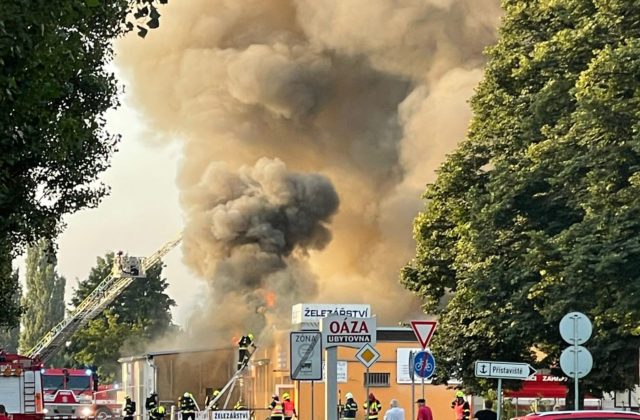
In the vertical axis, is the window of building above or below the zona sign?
below

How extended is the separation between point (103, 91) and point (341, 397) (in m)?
29.1

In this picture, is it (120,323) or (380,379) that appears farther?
(120,323)

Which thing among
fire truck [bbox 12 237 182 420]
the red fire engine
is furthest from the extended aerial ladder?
the red fire engine

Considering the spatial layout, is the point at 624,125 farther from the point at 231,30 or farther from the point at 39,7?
the point at 231,30

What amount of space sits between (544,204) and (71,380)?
20543 millimetres

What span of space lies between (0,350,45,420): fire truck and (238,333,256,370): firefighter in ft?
68.9

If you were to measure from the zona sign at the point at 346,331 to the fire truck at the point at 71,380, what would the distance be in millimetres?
11739

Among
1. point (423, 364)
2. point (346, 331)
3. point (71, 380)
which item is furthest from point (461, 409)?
point (346, 331)

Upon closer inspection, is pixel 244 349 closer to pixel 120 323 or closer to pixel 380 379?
pixel 380 379

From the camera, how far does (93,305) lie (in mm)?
54938

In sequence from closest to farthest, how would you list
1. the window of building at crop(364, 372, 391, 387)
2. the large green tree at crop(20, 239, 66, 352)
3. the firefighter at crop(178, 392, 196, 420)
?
the firefighter at crop(178, 392, 196, 420) → the window of building at crop(364, 372, 391, 387) → the large green tree at crop(20, 239, 66, 352)

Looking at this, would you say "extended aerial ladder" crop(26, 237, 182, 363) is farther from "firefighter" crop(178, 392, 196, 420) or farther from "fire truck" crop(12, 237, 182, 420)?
"firefighter" crop(178, 392, 196, 420)

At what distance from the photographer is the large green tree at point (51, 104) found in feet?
39.4

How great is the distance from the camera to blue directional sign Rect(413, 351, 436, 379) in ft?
74.5
